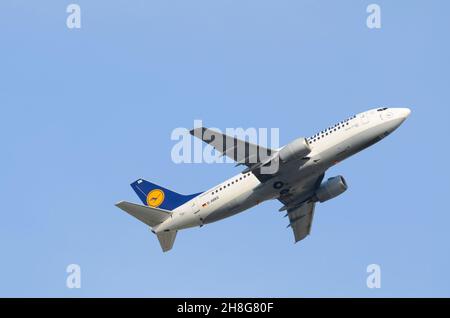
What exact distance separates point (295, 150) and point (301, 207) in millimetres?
12508

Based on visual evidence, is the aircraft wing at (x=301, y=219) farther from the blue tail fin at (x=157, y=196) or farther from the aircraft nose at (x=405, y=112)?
the aircraft nose at (x=405, y=112)

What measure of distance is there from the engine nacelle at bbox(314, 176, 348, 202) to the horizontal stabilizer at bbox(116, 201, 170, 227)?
14.4m

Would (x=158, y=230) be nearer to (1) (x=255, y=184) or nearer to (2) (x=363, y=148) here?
(1) (x=255, y=184)

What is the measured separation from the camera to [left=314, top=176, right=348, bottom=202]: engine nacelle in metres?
80.7

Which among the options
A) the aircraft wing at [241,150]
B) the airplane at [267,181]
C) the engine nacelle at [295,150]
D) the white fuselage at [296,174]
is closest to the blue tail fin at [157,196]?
the airplane at [267,181]

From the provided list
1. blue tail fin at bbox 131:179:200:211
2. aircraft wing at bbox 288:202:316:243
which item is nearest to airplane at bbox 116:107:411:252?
blue tail fin at bbox 131:179:200:211

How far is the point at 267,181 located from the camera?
250 ft

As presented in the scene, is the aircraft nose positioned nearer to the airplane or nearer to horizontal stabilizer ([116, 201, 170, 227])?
the airplane

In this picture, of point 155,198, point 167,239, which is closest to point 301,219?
point 167,239

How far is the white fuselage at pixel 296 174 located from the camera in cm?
7394

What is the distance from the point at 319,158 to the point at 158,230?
53.4 ft
